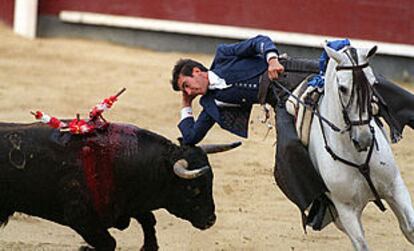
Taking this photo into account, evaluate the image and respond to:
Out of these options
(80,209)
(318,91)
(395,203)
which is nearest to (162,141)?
(80,209)

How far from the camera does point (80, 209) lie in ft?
15.8

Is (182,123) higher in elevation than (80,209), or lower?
higher

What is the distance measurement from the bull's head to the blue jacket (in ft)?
0.26

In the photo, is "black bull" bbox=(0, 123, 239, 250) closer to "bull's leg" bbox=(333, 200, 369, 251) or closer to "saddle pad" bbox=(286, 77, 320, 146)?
"saddle pad" bbox=(286, 77, 320, 146)

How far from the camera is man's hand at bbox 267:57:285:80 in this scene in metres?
4.61

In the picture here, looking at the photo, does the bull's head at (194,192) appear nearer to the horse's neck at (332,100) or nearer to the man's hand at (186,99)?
the man's hand at (186,99)

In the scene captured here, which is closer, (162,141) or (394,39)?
(162,141)

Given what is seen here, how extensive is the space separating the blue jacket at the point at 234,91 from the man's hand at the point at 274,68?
0.11m

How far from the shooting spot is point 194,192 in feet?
16.0

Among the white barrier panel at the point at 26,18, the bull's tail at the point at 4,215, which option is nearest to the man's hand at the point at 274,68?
the bull's tail at the point at 4,215

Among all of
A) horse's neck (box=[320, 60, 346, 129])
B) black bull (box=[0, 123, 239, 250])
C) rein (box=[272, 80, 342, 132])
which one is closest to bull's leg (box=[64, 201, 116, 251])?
black bull (box=[0, 123, 239, 250])

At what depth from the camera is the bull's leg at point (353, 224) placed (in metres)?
4.40

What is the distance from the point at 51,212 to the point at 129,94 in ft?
13.7

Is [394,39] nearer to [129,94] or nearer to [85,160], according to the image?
[129,94]
